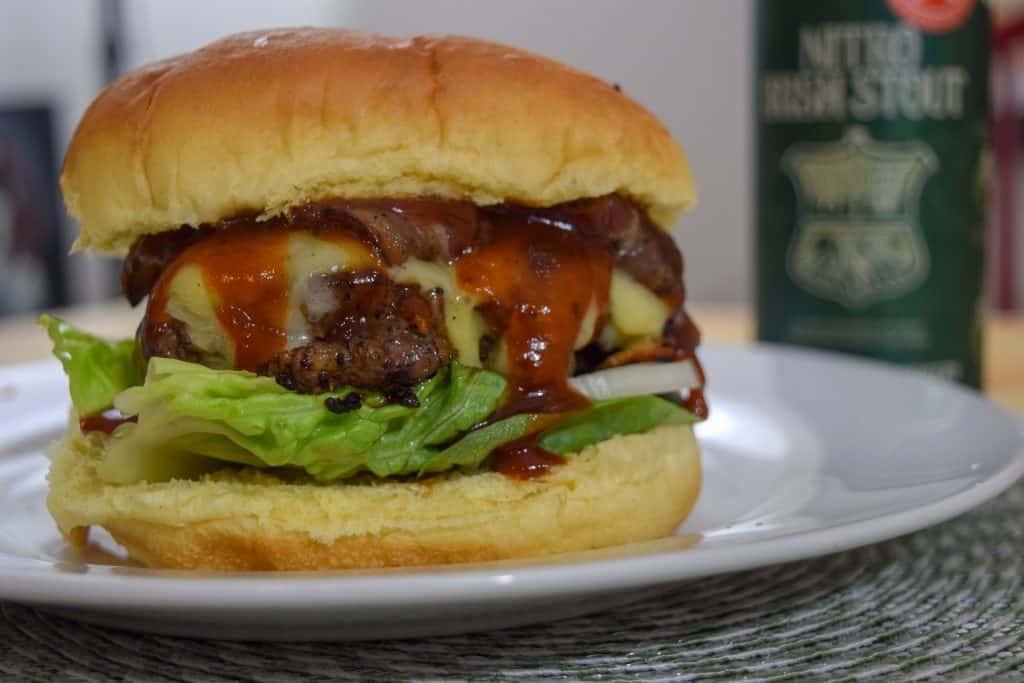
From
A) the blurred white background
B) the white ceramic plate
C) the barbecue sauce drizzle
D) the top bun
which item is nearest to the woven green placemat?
the white ceramic plate

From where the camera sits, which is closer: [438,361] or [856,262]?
[438,361]

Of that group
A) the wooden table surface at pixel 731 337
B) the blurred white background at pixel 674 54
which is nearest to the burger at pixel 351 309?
the wooden table surface at pixel 731 337

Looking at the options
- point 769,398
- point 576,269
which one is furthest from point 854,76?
point 576,269

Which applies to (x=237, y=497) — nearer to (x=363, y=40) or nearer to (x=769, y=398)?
(x=363, y=40)

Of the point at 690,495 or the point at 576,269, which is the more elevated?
the point at 576,269

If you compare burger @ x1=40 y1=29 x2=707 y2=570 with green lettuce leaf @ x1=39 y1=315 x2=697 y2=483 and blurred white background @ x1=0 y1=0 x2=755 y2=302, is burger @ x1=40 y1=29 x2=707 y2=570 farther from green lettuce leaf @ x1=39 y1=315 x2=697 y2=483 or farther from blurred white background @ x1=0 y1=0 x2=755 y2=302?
blurred white background @ x1=0 y1=0 x2=755 y2=302

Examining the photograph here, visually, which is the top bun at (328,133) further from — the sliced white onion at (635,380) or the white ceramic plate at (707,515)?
the white ceramic plate at (707,515)

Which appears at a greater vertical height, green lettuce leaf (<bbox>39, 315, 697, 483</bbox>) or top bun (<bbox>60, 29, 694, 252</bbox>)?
top bun (<bbox>60, 29, 694, 252</bbox>)
